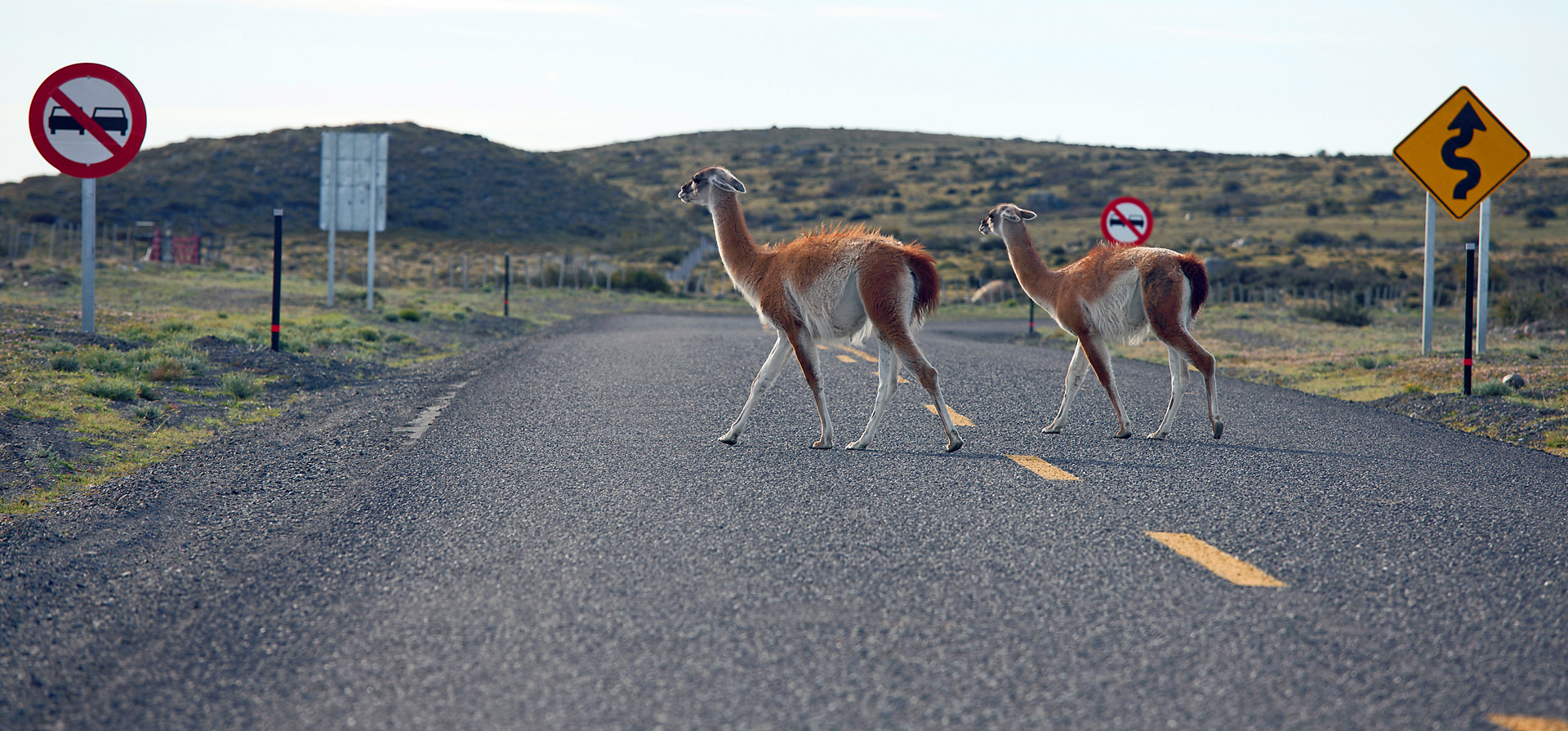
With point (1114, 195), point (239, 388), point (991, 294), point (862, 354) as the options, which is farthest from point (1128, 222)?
point (1114, 195)

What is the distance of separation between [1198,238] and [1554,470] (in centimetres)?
6299

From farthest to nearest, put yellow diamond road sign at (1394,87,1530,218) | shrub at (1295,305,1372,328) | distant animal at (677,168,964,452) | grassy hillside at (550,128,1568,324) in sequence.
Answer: grassy hillside at (550,128,1568,324), shrub at (1295,305,1372,328), yellow diamond road sign at (1394,87,1530,218), distant animal at (677,168,964,452)

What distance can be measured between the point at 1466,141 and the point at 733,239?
9.05 meters

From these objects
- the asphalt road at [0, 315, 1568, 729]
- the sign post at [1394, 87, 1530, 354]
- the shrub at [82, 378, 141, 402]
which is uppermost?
the sign post at [1394, 87, 1530, 354]

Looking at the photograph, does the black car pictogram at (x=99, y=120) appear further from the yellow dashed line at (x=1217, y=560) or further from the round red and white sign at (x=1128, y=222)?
the round red and white sign at (x=1128, y=222)

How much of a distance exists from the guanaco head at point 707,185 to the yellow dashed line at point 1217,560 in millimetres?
4366

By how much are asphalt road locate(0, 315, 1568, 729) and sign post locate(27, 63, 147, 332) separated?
411cm

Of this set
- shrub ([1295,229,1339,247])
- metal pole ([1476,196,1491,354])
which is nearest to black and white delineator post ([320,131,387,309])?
metal pole ([1476,196,1491,354])

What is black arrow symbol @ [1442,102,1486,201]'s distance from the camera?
12750mm

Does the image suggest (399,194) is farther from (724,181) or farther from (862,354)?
(724,181)

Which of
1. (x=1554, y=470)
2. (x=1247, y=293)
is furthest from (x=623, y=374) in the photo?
(x=1247, y=293)

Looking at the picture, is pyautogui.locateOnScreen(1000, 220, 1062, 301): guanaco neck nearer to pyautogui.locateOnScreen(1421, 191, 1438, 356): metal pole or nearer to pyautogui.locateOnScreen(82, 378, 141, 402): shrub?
pyautogui.locateOnScreen(82, 378, 141, 402): shrub

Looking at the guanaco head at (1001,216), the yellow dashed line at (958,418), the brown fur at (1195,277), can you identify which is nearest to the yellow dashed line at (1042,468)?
the yellow dashed line at (958,418)

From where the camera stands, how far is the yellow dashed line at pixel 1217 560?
430 cm
